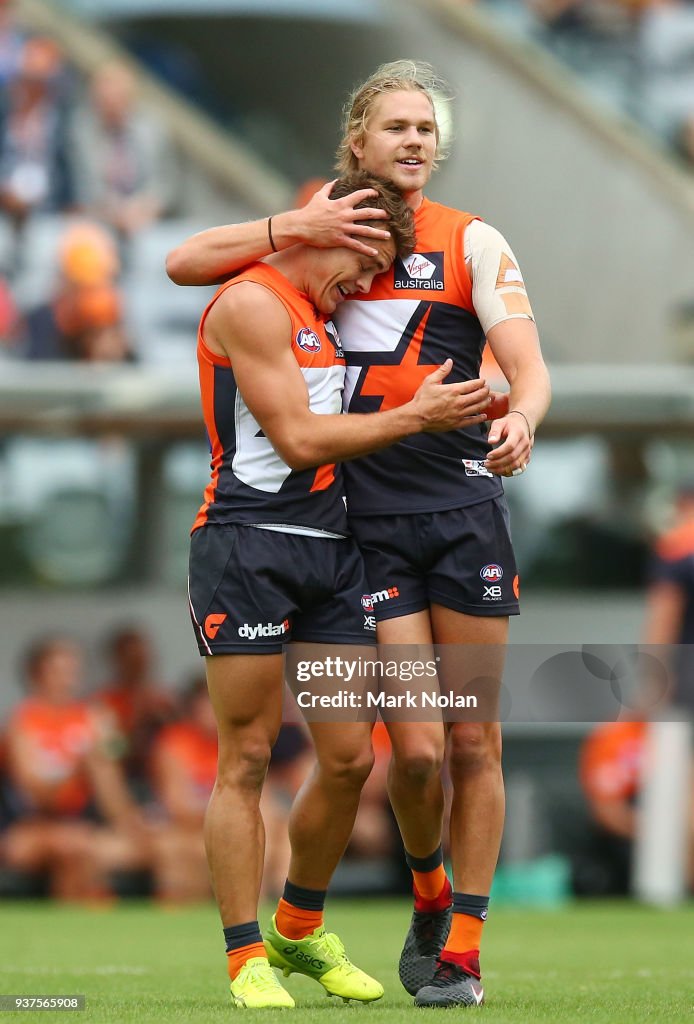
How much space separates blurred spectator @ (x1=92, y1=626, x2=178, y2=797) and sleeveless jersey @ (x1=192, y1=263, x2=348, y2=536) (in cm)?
636

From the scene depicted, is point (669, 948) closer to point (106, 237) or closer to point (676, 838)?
point (676, 838)

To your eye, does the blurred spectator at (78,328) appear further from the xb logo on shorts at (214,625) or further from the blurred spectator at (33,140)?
the xb logo on shorts at (214,625)

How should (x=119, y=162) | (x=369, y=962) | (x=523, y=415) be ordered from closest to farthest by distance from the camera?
(x=523, y=415) < (x=369, y=962) < (x=119, y=162)

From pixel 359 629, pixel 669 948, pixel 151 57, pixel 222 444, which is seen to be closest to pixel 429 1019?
pixel 359 629

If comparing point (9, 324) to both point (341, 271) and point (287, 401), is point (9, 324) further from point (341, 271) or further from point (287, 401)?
point (287, 401)

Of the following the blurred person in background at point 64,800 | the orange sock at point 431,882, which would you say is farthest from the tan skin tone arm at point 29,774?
the orange sock at point 431,882

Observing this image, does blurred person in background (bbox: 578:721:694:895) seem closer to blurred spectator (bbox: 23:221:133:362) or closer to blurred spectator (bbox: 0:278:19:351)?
blurred spectator (bbox: 23:221:133:362)

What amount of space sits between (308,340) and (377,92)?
0.84 metres

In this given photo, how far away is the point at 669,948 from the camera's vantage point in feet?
25.3

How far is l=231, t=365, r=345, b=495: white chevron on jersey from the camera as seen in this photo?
5.27 meters

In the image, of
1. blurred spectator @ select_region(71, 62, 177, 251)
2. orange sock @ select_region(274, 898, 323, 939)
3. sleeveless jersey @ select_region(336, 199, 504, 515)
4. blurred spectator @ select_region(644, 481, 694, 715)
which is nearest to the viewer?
sleeveless jersey @ select_region(336, 199, 504, 515)

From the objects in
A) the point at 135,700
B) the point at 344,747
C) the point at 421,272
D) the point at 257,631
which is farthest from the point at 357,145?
the point at 135,700

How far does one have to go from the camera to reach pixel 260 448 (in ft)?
17.3

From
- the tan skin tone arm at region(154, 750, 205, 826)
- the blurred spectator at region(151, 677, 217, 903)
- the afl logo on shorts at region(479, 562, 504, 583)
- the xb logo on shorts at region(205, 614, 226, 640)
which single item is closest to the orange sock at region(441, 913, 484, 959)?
the afl logo on shorts at region(479, 562, 504, 583)
